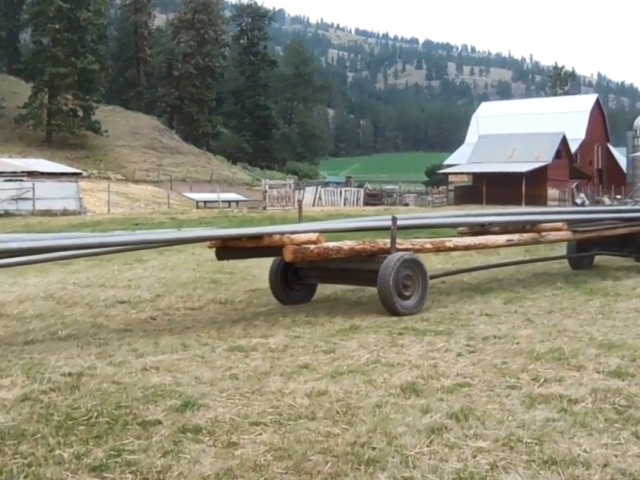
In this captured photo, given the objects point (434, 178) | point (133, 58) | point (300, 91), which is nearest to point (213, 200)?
point (434, 178)

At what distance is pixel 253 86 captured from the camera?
182 ft

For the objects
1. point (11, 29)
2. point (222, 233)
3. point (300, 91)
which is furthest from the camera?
point (300, 91)

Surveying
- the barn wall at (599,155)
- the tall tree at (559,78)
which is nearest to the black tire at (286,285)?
the barn wall at (599,155)

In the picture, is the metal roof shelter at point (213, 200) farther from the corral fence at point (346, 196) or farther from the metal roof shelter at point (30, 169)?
the metal roof shelter at point (30, 169)

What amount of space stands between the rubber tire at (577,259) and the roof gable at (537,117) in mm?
32667

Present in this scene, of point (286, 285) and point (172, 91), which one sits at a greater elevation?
point (172, 91)

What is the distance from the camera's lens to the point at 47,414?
3.59 m

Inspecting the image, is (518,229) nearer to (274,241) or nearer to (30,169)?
(274,241)

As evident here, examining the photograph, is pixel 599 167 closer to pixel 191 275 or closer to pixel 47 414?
pixel 191 275

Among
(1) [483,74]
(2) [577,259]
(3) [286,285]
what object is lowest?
(3) [286,285]

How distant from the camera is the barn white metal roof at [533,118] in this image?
40281mm

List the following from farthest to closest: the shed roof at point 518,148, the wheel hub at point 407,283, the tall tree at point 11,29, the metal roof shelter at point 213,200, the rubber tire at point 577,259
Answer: the tall tree at point 11,29
the shed roof at point 518,148
the metal roof shelter at point 213,200
the rubber tire at point 577,259
the wheel hub at point 407,283

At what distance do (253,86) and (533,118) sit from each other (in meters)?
21.2

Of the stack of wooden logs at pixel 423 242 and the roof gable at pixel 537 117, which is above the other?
the roof gable at pixel 537 117
